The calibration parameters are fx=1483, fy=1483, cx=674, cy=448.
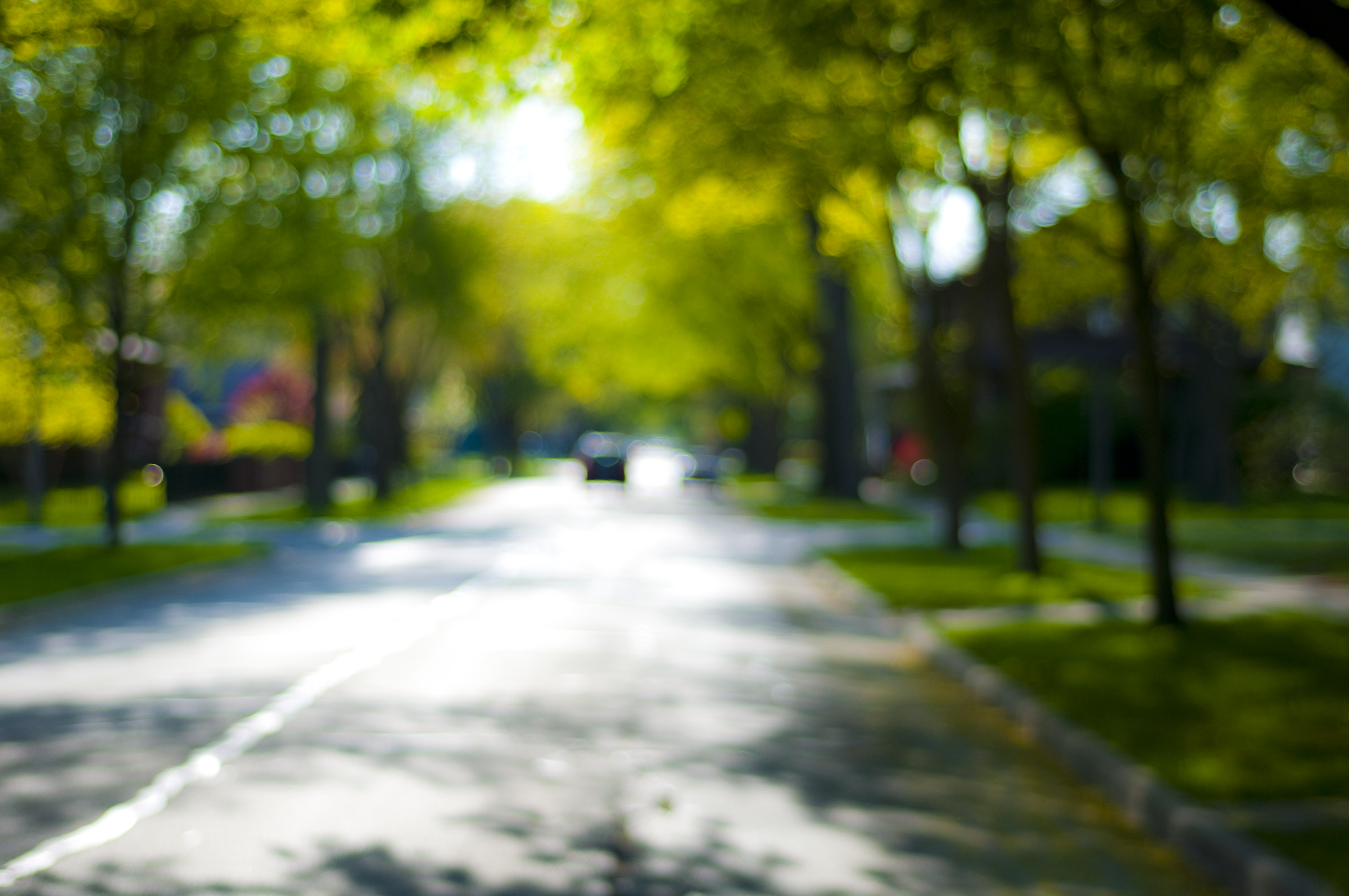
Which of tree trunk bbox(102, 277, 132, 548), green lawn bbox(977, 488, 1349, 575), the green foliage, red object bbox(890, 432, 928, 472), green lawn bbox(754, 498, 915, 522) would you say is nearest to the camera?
tree trunk bbox(102, 277, 132, 548)

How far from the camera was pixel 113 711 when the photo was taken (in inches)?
359

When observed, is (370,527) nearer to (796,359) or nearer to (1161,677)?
(796,359)

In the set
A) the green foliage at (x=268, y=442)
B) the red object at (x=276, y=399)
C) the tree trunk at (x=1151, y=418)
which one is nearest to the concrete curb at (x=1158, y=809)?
the tree trunk at (x=1151, y=418)

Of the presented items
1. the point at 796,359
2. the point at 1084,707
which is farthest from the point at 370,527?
the point at 1084,707

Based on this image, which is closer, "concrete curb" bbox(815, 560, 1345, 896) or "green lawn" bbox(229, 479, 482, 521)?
"concrete curb" bbox(815, 560, 1345, 896)

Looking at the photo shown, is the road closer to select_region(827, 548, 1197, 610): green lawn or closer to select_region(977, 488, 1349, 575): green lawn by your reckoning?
select_region(827, 548, 1197, 610): green lawn

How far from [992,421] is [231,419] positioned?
45976mm

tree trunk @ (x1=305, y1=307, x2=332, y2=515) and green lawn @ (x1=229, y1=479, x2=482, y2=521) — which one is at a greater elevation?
tree trunk @ (x1=305, y1=307, x2=332, y2=515)

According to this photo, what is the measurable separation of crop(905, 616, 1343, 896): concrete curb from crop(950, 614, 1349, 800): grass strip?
155 mm

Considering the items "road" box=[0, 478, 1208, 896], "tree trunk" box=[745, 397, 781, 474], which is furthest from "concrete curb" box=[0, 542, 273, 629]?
"tree trunk" box=[745, 397, 781, 474]

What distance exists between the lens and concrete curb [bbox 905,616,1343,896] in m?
5.66

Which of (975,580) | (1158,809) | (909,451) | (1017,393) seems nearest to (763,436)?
(909,451)

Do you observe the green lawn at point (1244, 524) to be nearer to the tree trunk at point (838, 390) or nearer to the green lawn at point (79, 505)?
the tree trunk at point (838, 390)

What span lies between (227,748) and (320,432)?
27316 millimetres
